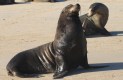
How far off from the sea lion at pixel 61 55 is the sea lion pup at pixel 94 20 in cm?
482

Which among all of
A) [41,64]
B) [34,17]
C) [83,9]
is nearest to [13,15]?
[34,17]

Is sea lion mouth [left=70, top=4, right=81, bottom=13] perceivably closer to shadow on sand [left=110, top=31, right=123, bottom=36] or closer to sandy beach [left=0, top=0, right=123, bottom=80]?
sandy beach [left=0, top=0, right=123, bottom=80]

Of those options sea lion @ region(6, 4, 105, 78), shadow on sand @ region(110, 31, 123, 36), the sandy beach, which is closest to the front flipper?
sea lion @ region(6, 4, 105, 78)

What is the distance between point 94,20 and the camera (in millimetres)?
14344

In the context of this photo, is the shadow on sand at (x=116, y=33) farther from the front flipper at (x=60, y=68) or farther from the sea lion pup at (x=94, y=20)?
the front flipper at (x=60, y=68)

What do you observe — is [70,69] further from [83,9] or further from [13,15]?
[83,9]

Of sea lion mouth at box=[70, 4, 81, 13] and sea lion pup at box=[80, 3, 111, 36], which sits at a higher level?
sea lion mouth at box=[70, 4, 81, 13]

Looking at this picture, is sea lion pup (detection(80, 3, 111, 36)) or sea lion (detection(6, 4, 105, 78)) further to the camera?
sea lion pup (detection(80, 3, 111, 36))

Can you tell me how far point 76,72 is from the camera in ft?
30.0

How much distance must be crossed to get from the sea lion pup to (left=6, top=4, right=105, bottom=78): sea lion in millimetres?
4816

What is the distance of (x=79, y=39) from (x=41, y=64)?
941 mm

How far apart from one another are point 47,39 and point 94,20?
1677mm

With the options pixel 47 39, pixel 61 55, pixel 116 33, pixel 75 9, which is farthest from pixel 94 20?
pixel 61 55

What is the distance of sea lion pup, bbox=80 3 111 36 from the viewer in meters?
14.1
